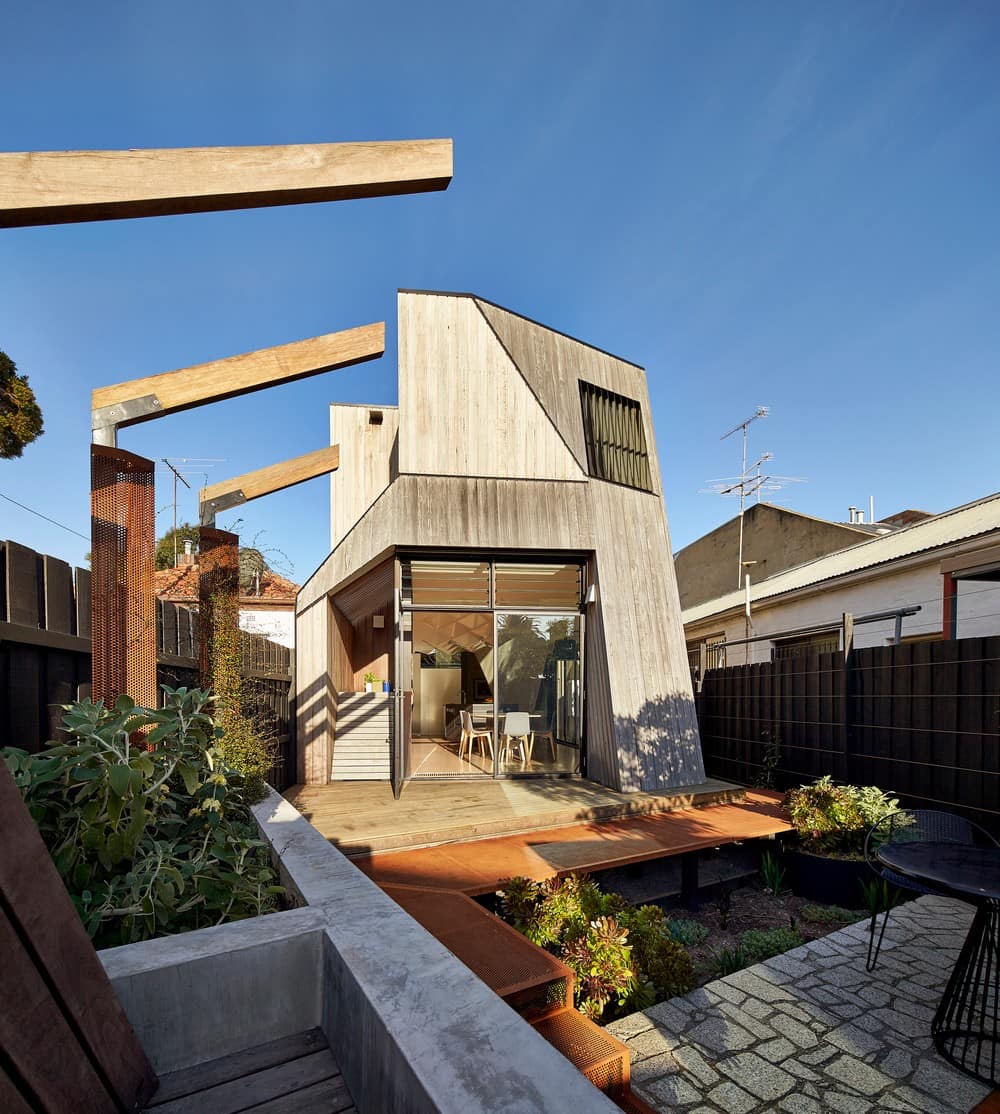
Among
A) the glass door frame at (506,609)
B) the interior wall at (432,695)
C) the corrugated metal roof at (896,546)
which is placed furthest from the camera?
the interior wall at (432,695)

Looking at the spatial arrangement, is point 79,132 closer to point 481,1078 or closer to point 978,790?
point 481,1078

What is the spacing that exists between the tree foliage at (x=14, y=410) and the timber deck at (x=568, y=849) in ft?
30.7

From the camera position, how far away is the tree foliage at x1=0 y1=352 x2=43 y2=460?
926 centimetres

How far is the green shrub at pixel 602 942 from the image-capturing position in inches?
110

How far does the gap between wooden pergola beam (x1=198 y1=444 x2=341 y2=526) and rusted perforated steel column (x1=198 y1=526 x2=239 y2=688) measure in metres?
0.29

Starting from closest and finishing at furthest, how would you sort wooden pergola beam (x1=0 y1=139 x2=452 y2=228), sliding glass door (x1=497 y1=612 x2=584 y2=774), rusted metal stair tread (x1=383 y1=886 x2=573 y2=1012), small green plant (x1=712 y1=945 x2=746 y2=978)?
wooden pergola beam (x1=0 y1=139 x2=452 y2=228)
rusted metal stair tread (x1=383 y1=886 x2=573 y2=1012)
small green plant (x1=712 y1=945 x2=746 y2=978)
sliding glass door (x1=497 y1=612 x2=584 y2=774)

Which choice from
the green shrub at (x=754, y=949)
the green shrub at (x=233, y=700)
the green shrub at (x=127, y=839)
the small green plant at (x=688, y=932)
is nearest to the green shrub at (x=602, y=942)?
the green shrub at (x=754, y=949)

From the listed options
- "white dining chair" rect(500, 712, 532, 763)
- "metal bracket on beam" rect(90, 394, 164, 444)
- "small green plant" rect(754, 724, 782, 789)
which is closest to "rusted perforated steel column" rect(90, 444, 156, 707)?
"metal bracket on beam" rect(90, 394, 164, 444)

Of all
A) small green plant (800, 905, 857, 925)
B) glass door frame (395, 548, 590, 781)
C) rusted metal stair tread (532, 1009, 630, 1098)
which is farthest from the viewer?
glass door frame (395, 548, 590, 781)

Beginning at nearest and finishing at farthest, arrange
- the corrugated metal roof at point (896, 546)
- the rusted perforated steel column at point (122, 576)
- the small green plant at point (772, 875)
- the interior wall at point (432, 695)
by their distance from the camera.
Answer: the rusted perforated steel column at point (122, 576)
the small green plant at point (772, 875)
the corrugated metal roof at point (896, 546)
the interior wall at point (432, 695)

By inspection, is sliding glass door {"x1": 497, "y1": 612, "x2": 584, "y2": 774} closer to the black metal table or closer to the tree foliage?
the black metal table

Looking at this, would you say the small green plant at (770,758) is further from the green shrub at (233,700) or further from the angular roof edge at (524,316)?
the green shrub at (233,700)

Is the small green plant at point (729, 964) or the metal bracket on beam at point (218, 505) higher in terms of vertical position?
the metal bracket on beam at point (218, 505)

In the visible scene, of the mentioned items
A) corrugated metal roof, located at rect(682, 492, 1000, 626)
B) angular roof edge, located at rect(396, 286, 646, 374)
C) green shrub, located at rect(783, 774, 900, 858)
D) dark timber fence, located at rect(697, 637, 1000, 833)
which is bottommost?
green shrub, located at rect(783, 774, 900, 858)
